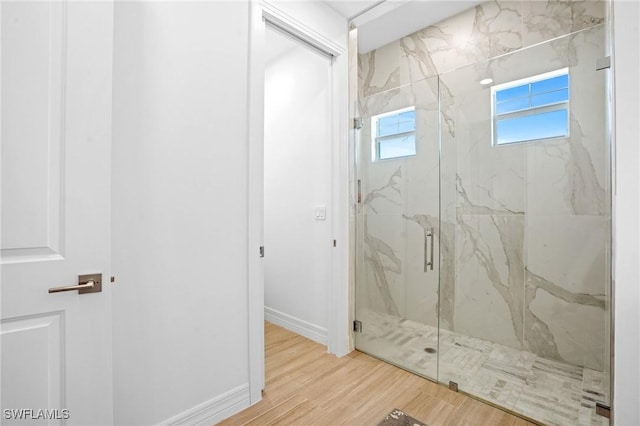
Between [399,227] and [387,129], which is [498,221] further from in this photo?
[387,129]

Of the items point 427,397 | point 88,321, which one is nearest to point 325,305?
point 427,397

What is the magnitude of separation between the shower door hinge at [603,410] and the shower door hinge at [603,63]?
1685mm

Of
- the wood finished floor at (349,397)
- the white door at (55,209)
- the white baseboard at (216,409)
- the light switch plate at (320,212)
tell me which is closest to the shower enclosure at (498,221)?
the wood finished floor at (349,397)

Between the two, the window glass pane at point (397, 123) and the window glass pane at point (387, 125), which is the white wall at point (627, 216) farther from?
the window glass pane at point (387, 125)

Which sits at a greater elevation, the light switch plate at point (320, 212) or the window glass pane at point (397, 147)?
the window glass pane at point (397, 147)

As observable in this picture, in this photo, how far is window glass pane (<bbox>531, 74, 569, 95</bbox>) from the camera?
182 cm

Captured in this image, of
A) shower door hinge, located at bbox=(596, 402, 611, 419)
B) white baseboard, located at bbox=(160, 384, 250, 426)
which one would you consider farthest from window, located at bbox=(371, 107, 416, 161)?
white baseboard, located at bbox=(160, 384, 250, 426)

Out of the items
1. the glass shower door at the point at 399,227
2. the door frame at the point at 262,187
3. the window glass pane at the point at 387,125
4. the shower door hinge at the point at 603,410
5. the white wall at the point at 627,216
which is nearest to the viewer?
the white wall at the point at 627,216

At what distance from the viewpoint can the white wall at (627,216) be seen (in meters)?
1.31

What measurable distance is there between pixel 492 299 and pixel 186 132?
2.33 meters

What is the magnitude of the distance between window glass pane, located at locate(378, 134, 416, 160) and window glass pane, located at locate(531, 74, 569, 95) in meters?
0.79

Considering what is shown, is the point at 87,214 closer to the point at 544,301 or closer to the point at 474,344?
the point at 474,344

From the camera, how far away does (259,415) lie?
172 centimetres

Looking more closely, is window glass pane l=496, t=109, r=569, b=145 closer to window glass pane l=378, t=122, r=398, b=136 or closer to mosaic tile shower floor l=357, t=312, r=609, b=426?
window glass pane l=378, t=122, r=398, b=136
